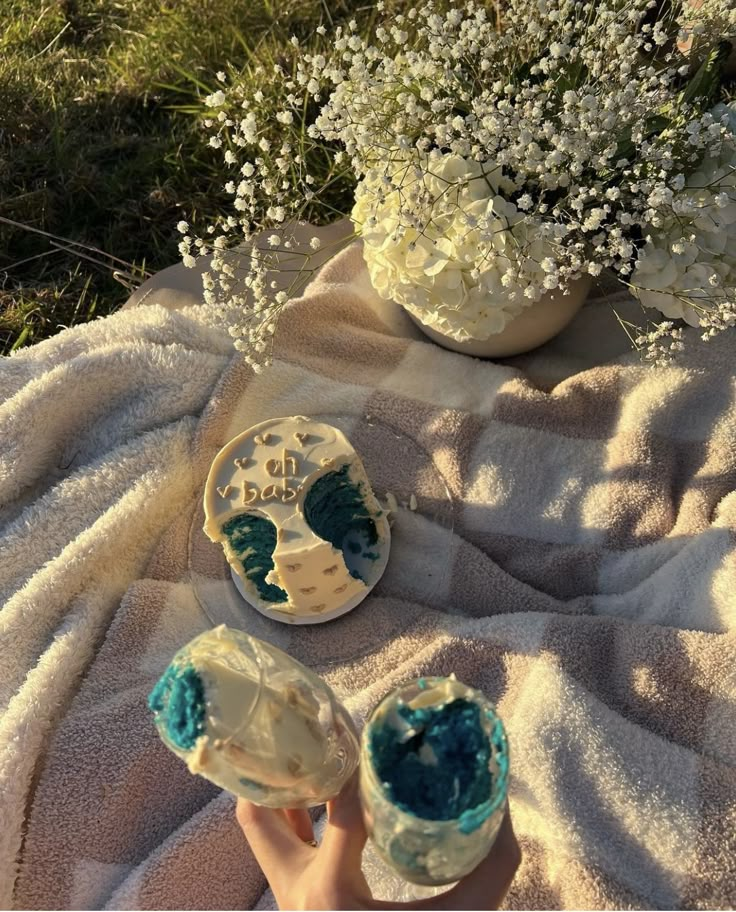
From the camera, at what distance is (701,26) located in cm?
91

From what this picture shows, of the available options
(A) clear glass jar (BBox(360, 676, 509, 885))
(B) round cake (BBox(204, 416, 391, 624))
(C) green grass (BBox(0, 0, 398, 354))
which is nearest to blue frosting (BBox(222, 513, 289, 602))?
(B) round cake (BBox(204, 416, 391, 624))

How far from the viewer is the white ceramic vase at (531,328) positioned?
1112 mm

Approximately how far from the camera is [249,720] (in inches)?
23.5

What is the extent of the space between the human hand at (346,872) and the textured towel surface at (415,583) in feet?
0.66

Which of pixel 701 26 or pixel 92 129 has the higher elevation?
pixel 92 129

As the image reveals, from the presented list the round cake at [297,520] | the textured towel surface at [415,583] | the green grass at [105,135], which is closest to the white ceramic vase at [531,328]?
the textured towel surface at [415,583]

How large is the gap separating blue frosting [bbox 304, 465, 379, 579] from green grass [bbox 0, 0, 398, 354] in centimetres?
63

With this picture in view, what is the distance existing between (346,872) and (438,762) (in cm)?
19

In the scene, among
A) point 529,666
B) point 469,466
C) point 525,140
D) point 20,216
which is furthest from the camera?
point 20,216

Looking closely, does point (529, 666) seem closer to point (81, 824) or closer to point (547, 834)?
point (547, 834)

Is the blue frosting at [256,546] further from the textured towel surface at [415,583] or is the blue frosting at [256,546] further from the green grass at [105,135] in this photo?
the green grass at [105,135]

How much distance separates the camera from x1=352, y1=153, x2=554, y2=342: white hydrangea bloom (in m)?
0.93

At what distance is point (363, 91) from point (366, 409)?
1.43 ft

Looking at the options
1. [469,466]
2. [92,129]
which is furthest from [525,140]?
[92,129]
